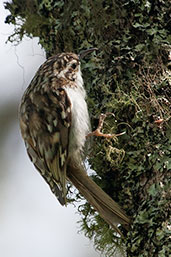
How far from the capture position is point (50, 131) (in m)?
2.81

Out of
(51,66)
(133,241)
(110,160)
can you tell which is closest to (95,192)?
(110,160)

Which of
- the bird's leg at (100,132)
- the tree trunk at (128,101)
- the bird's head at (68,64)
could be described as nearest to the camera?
the tree trunk at (128,101)

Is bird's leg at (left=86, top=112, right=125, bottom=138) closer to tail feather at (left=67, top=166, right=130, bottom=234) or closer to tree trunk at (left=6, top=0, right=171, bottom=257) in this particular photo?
tree trunk at (left=6, top=0, right=171, bottom=257)

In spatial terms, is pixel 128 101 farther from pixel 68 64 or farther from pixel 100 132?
pixel 68 64

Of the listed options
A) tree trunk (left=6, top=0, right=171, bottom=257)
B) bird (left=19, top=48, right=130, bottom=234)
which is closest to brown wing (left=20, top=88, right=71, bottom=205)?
bird (left=19, top=48, right=130, bottom=234)

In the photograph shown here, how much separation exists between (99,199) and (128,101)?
411 millimetres

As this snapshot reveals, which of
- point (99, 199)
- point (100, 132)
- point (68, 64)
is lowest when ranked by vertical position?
point (99, 199)

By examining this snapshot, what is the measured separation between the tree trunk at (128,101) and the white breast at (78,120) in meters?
0.04

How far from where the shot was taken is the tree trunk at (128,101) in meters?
2.32

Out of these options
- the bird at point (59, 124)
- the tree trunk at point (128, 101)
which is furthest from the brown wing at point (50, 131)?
the tree trunk at point (128, 101)

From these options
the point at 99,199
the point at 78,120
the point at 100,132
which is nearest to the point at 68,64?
the point at 78,120

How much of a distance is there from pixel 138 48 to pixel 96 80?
0.74 feet

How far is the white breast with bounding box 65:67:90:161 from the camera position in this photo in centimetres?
271

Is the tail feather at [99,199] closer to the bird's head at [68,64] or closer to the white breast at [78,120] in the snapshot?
the white breast at [78,120]
